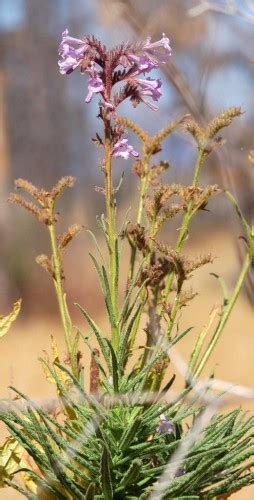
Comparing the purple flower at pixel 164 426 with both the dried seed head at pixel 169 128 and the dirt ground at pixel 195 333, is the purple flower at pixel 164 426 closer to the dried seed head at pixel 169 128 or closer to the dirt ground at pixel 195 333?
the dried seed head at pixel 169 128

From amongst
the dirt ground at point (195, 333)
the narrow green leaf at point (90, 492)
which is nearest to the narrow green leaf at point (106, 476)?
the narrow green leaf at point (90, 492)

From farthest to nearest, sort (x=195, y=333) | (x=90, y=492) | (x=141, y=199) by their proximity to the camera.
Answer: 1. (x=195, y=333)
2. (x=141, y=199)
3. (x=90, y=492)

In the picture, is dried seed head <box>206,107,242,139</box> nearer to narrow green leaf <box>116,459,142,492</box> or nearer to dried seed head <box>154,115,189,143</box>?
dried seed head <box>154,115,189,143</box>

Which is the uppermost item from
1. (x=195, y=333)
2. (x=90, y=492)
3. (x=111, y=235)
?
(x=195, y=333)

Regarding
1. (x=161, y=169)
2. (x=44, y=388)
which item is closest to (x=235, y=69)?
(x=161, y=169)

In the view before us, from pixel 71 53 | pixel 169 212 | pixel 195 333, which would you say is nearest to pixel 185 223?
pixel 169 212

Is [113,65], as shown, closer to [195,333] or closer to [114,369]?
[114,369]
